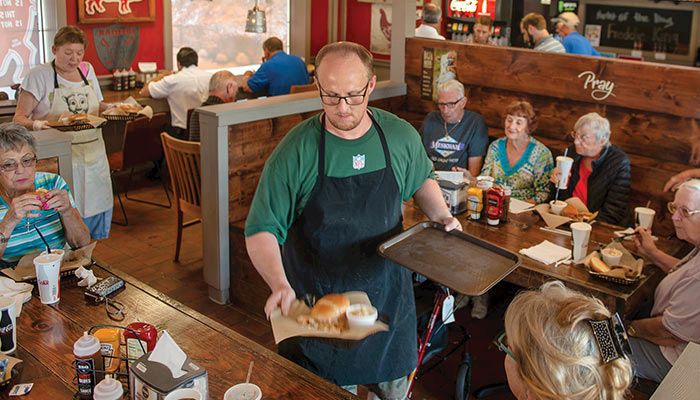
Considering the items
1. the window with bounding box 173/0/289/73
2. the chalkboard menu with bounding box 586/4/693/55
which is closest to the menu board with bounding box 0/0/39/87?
the window with bounding box 173/0/289/73

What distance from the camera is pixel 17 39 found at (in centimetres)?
674

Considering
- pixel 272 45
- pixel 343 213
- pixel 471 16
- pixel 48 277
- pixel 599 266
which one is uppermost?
pixel 471 16

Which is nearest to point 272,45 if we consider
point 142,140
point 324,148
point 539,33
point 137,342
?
point 142,140

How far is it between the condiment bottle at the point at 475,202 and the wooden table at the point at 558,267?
0.13 ft

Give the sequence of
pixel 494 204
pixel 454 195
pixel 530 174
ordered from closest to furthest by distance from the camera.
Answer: pixel 494 204 < pixel 454 195 < pixel 530 174

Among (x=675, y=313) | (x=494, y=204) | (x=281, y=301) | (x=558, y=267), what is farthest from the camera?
(x=494, y=204)

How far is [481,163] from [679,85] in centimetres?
130

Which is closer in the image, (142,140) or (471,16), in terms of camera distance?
(142,140)

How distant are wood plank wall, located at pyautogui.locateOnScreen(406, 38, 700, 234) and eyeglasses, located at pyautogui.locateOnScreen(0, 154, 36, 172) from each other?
3.29m

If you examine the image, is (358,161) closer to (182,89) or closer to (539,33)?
(182,89)

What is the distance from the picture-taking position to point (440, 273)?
2.66m

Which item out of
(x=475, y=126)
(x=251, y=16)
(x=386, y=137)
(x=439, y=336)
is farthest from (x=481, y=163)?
(x=251, y=16)

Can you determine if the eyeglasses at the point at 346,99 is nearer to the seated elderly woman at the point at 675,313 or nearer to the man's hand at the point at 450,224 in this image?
the man's hand at the point at 450,224

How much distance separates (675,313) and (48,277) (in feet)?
7.97
